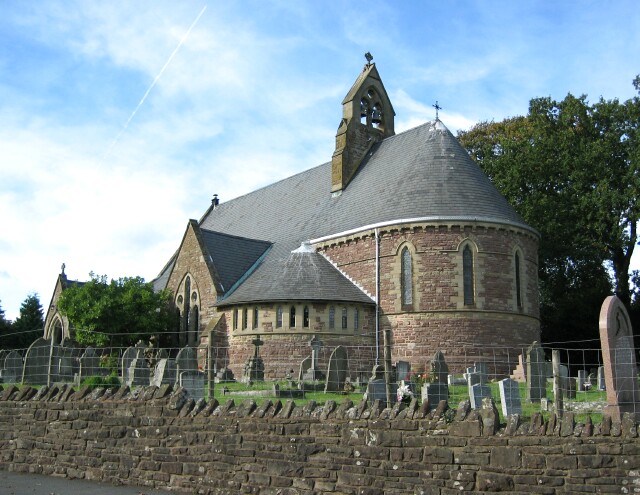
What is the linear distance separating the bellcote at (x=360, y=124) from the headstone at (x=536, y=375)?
1943 cm

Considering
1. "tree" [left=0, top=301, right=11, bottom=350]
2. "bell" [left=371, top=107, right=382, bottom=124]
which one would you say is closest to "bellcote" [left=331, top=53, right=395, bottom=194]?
"bell" [left=371, top=107, right=382, bottom=124]

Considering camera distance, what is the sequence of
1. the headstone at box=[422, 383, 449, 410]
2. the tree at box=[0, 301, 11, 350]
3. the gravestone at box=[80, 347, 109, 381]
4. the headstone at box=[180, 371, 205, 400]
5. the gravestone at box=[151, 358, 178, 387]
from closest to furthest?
the headstone at box=[422, 383, 449, 410]
the headstone at box=[180, 371, 205, 400]
the gravestone at box=[151, 358, 178, 387]
the gravestone at box=[80, 347, 109, 381]
the tree at box=[0, 301, 11, 350]

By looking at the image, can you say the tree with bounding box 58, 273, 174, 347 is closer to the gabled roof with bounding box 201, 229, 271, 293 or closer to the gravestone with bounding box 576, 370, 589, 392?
the gabled roof with bounding box 201, 229, 271, 293

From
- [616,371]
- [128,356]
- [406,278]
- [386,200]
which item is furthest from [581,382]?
[128,356]

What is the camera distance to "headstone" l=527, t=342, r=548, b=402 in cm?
1688

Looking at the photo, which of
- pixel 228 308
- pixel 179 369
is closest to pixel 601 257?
pixel 228 308

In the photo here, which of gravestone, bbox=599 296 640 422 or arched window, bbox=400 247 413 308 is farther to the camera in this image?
arched window, bbox=400 247 413 308

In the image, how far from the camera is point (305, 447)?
1055 cm

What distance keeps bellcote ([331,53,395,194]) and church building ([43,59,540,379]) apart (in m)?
2.21

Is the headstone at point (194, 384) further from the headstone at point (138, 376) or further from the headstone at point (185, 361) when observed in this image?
the headstone at point (138, 376)

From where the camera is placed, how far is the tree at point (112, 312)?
106ft

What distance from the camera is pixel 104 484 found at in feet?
40.8

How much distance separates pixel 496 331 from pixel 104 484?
61.8ft

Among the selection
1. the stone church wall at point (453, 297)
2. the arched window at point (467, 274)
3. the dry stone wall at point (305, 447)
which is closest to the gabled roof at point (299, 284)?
the stone church wall at point (453, 297)
